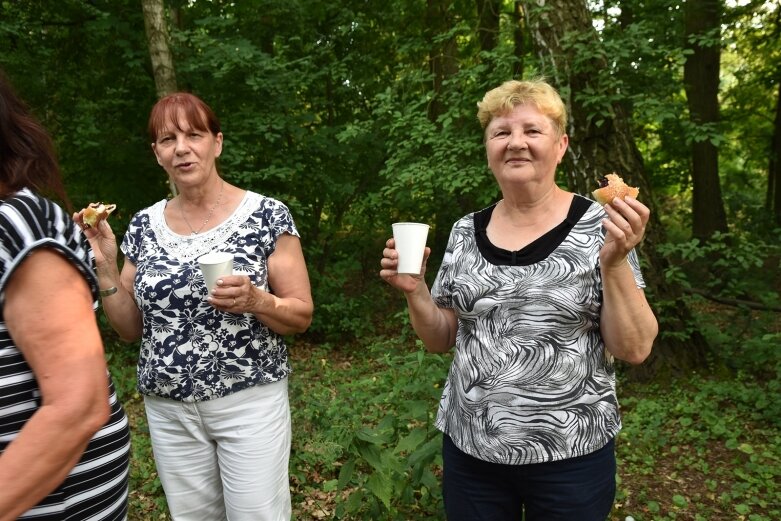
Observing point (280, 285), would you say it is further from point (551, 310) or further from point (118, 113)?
point (118, 113)

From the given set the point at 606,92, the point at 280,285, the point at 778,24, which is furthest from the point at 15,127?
the point at 778,24

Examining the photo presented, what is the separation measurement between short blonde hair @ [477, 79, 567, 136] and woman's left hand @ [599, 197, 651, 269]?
1.48 feet

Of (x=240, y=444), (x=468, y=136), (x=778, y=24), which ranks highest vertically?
(x=778, y=24)

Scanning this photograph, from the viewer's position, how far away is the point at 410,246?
1.79m

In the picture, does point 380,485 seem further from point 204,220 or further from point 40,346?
point 40,346

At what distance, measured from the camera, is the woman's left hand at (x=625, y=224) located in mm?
1407

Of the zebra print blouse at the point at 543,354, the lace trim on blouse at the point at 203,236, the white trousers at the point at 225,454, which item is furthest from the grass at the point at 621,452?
the lace trim on blouse at the point at 203,236

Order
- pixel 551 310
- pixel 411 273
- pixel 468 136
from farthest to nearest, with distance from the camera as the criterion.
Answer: pixel 468 136 → pixel 411 273 → pixel 551 310

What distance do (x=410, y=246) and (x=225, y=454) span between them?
1.01 m

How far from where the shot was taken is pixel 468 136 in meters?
5.27

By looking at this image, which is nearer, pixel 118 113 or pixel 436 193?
pixel 118 113

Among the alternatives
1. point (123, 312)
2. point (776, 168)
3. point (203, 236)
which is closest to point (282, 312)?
point (203, 236)

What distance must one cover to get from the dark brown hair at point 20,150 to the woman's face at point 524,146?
1.24 m

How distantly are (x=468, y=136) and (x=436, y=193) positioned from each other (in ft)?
7.38
